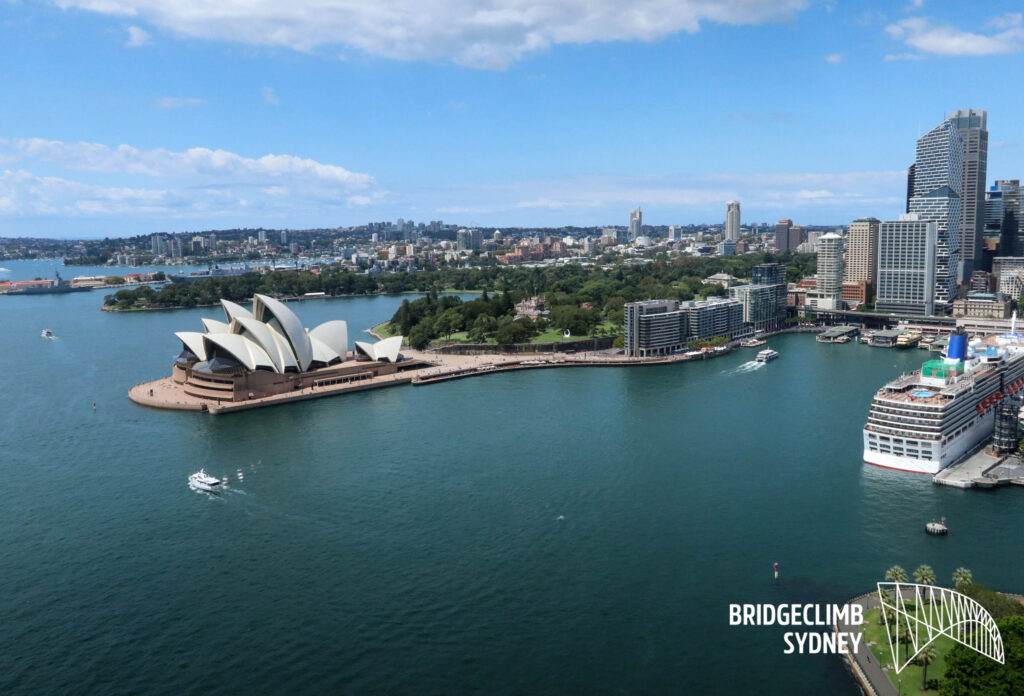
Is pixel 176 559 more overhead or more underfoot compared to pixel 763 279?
more underfoot

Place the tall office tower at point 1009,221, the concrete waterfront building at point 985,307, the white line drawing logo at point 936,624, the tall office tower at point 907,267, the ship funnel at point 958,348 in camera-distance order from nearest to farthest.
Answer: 1. the white line drawing logo at point 936,624
2. the ship funnel at point 958,348
3. the concrete waterfront building at point 985,307
4. the tall office tower at point 907,267
5. the tall office tower at point 1009,221

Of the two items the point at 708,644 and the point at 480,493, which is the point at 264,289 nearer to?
the point at 480,493

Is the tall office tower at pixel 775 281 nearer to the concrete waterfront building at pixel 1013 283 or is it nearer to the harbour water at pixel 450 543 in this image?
the concrete waterfront building at pixel 1013 283

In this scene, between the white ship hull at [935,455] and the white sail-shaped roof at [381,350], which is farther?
the white sail-shaped roof at [381,350]

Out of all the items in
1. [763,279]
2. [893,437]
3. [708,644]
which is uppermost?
[763,279]

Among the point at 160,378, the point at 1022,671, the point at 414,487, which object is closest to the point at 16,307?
the point at 160,378

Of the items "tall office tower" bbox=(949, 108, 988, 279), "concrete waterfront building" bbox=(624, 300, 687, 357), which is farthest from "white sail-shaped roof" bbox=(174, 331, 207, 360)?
"tall office tower" bbox=(949, 108, 988, 279)

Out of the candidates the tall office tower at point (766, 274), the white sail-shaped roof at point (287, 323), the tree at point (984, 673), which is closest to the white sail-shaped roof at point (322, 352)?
the white sail-shaped roof at point (287, 323)
